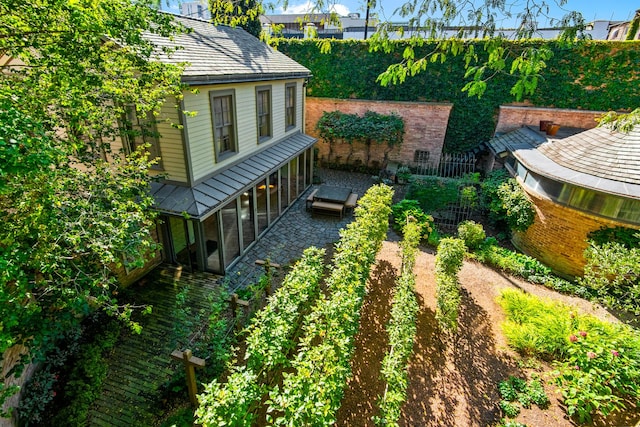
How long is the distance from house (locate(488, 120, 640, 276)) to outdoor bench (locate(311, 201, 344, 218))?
7.17m

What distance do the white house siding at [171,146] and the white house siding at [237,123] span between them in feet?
0.85

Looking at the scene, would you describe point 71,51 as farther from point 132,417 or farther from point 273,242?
point 273,242

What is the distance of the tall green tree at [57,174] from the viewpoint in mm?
3660

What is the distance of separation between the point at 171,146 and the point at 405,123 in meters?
14.5

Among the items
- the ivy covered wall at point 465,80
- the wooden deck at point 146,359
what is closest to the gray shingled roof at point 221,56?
the ivy covered wall at point 465,80

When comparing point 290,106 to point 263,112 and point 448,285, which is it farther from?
point 448,285

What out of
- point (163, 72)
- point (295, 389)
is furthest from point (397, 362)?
point (163, 72)

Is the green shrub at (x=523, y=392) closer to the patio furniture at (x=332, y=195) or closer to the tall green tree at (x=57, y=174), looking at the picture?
the tall green tree at (x=57, y=174)

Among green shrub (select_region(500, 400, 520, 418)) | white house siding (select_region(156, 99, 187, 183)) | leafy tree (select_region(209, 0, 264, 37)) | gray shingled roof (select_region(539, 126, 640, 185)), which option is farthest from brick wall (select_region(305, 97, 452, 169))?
green shrub (select_region(500, 400, 520, 418))

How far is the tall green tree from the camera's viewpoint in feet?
12.0

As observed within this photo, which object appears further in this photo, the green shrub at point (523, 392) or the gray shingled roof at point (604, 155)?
the gray shingled roof at point (604, 155)

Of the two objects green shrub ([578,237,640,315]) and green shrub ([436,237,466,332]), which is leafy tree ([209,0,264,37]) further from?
green shrub ([578,237,640,315])

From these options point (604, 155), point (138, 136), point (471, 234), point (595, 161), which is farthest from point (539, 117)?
point (138, 136)

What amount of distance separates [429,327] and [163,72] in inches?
334
